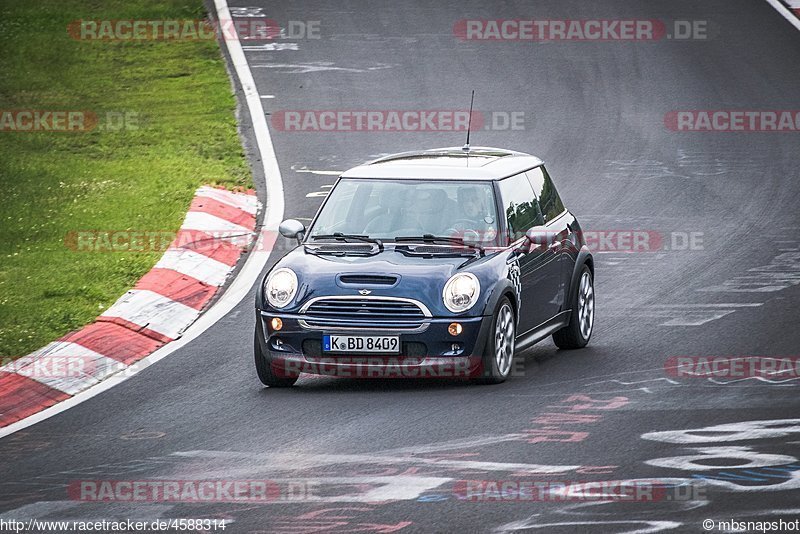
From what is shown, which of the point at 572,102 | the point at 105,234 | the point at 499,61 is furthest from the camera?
the point at 499,61

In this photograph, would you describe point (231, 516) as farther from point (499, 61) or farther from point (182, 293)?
point (499, 61)

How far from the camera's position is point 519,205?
465 inches

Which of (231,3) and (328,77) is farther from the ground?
(231,3)

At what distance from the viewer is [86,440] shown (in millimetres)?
9484

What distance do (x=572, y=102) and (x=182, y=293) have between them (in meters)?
9.72

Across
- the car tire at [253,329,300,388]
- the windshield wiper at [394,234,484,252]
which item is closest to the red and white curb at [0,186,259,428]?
the car tire at [253,329,300,388]

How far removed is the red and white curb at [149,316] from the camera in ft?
35.8

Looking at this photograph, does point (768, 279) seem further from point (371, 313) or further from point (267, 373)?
point (267, 373)

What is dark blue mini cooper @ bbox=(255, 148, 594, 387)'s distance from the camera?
A: 34.3ft

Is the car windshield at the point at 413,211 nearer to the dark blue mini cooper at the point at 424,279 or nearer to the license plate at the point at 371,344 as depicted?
the dark blue mini cooper at the point at 424,279

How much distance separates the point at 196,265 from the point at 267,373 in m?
3.72

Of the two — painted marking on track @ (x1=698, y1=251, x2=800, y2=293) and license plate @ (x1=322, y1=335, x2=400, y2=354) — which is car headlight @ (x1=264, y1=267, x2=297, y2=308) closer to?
license plate @ (x1=322, y1=335, x2=400, y2=354)

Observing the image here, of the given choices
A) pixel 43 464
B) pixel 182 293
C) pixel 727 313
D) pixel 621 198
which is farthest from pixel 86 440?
pixel 621 198

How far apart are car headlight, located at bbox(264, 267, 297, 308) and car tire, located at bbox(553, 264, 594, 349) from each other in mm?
2580
